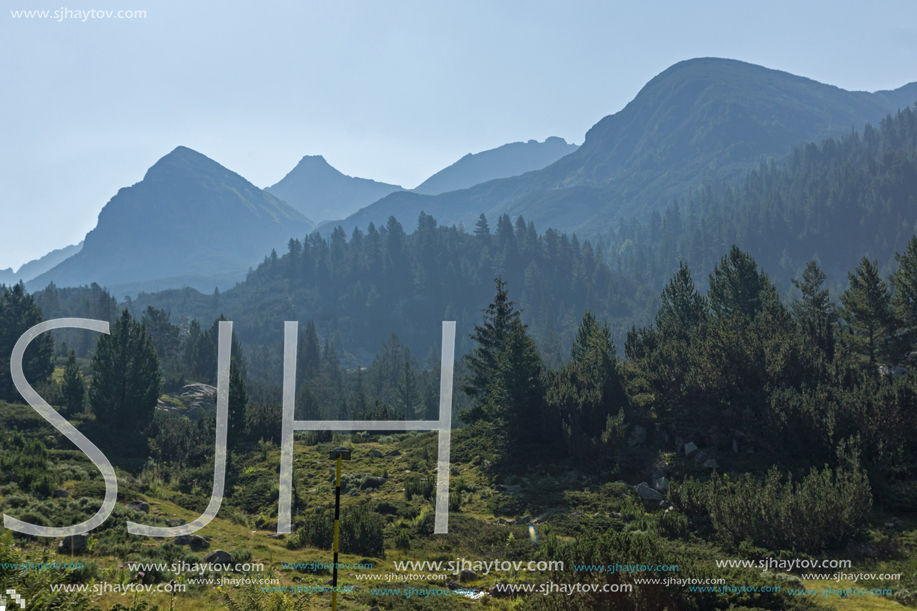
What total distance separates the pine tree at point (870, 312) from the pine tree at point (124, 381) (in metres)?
55.1

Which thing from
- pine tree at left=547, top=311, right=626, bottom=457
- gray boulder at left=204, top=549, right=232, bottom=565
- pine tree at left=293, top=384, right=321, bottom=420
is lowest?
pine tree at left=293, top=384, right=321, bottom=420

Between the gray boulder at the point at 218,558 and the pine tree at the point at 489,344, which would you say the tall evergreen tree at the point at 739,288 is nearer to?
the pine tree at the point at 489,344

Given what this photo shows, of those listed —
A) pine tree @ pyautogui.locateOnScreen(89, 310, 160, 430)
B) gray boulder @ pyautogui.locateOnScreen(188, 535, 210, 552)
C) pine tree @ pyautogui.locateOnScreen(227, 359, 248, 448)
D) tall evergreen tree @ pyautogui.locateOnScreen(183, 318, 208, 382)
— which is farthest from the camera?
tall evergreen tree @ pyautogui.locateOnScreen(183, 318, 208, 382)

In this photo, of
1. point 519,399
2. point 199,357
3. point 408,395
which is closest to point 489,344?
point 519,399

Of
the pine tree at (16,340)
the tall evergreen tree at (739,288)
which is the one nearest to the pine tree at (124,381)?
the pine tree at (16,340)

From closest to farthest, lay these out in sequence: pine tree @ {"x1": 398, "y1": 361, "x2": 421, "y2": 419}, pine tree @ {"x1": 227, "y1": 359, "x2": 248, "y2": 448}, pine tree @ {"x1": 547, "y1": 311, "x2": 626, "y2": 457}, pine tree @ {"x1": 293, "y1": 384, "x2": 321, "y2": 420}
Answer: pine tree @ {"x1": 547, "y1": 311, "x2": 626, "y2": 457} < pine tree @ {"x1": 227, "y1": 359, "x2": 248, "y2": 448} < pine tree @ {"x1": 293, "y1": 384, "x2": 321, "y2": 420} < pine tree @ {"x1": 398, "y1": 361, "x2": 421, "y2": 419}

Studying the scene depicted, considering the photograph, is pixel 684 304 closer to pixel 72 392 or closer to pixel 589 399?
pixel 589 399

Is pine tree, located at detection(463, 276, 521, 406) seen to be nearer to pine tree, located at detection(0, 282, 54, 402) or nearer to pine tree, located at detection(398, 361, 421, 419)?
pine tree, located at detection(0, 282, 54, 402)

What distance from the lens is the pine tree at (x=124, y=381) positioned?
1778 inches

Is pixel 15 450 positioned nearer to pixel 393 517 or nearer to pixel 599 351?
pixel 393 517

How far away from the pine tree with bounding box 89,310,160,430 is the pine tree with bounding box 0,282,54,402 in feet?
35.3

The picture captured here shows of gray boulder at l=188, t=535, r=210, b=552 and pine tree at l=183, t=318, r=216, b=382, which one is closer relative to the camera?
gray boulder at l=188, t=535, r=210, b=552

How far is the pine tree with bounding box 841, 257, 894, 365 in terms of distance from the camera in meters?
37.9

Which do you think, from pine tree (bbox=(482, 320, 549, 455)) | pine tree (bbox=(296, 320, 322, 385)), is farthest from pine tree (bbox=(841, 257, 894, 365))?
pine tree (bbox=(296, 320, 322, 385))
